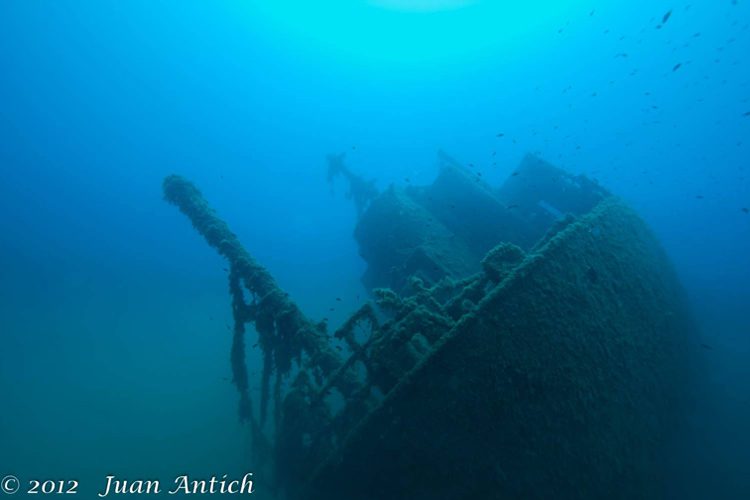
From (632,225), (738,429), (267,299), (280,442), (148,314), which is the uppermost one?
(148,314)

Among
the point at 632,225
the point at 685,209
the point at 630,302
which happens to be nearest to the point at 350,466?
the point at 630,302

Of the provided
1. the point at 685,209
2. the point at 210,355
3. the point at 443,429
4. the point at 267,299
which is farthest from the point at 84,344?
the point at 685,209

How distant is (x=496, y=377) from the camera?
13.2 feet

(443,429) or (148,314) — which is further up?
(148,314)

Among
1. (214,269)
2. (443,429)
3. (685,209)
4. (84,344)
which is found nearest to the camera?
(443,429)

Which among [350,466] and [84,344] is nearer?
[350,466]

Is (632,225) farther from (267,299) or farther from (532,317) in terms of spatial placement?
(267,299)

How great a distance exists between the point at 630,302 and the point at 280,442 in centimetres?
549

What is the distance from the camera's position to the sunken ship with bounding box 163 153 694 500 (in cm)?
397

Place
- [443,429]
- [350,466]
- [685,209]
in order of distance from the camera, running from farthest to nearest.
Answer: [685,209], [350,466], [443,429]

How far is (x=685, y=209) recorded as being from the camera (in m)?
33.2

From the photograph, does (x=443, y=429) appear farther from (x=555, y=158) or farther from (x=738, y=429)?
(x=555, y=158)

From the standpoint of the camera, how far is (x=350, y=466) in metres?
4.26

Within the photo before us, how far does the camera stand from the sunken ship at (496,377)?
13.0 feet
